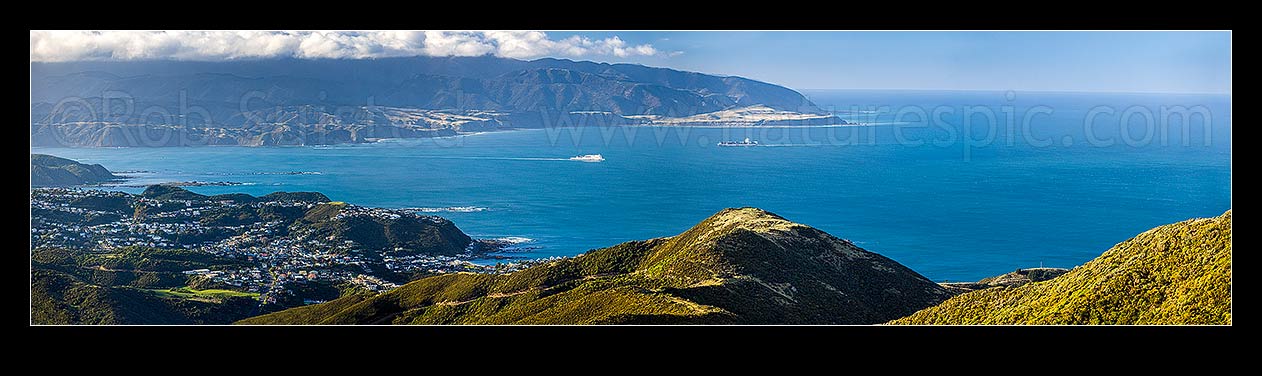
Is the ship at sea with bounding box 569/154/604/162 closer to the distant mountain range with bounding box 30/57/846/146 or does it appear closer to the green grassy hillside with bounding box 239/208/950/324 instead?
the distant mountain range with bounding box 30/57/846/146

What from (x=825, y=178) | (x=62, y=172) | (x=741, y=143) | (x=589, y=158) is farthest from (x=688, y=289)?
(x=741, y=143)

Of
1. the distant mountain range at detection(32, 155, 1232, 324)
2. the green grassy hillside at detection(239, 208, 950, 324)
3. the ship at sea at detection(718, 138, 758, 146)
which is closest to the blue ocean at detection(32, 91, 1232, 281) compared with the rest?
the ship at sea at detection(718, 138, 758, 146)

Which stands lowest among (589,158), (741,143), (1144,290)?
(1144,290)

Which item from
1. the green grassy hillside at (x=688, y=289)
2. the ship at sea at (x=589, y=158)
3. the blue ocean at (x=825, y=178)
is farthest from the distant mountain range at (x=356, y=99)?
the green grassy hillside at (x=688, y=289)

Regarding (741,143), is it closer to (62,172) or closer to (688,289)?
(62,172)

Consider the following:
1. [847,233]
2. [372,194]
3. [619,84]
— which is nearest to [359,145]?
[372,194]

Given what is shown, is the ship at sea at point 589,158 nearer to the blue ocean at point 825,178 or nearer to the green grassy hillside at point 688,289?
the blue ocean at point 825,178
